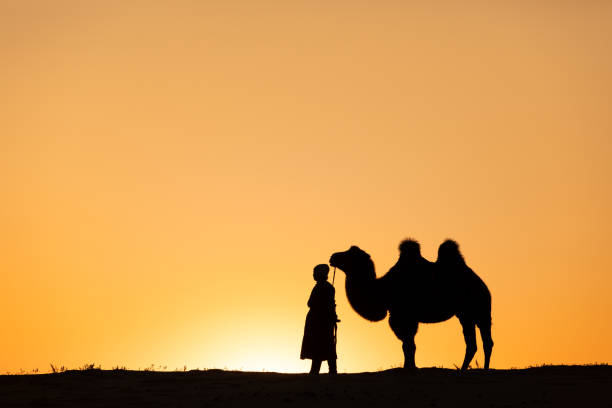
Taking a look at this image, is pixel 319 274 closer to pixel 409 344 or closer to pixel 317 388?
pixel 409 344

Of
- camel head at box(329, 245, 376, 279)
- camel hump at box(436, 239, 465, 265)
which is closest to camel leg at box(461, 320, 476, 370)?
camel hump at box(436, 239, 465, 265)

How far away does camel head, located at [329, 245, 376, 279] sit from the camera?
20719 mm

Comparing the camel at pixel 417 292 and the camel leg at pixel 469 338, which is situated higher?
the camel at pixel 417 292

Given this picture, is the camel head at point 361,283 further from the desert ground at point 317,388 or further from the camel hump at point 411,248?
the desert ground at point 317,388

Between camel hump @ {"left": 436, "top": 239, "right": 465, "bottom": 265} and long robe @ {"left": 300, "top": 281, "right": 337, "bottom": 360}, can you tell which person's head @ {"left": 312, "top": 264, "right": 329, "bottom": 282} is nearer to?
long robe @ {"left": 300, "top": 281, "right": 337, "bottom": 360}

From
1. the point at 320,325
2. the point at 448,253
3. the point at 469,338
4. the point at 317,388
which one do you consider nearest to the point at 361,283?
the point at 320,325

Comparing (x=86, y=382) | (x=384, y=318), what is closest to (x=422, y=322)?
(x=384, y=318)

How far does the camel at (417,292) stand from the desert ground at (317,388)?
2.18 m

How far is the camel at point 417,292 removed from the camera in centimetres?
1995

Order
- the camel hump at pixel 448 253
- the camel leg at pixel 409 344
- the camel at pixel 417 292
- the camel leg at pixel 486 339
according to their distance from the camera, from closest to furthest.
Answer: the camel leg at pixel 409 344 → the camel at pixel 417 292 → the camel hump at pixel 448 253 → the camel leg at pixel 486 339

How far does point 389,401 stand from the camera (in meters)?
14.7

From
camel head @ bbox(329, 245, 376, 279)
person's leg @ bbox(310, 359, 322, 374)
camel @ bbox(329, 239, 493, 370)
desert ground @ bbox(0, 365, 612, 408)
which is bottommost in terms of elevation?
desert ground @ bbox(0, 365, 612, 408)

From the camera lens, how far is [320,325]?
19562mm

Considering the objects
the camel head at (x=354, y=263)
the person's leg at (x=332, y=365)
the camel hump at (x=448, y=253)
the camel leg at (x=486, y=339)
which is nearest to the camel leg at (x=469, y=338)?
the camel leg at (x=486, y=339)
